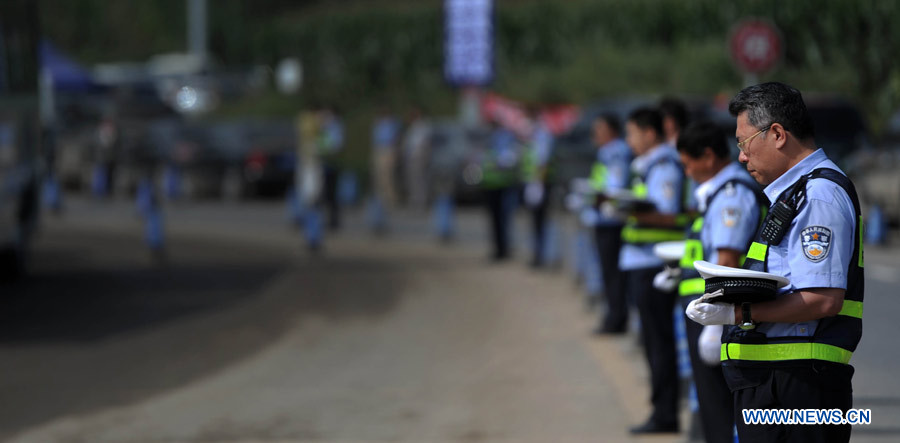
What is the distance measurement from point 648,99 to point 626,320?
1487 cm

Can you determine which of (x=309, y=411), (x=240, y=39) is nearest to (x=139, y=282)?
(x=309, y=411)

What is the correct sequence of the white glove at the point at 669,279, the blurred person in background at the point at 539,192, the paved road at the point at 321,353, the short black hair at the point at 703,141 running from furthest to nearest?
the blurred person in background at the point at 539,192, the paved road at the point at 321,353, the white glove at the point at 669,279, the short black hair at the point at 703,141

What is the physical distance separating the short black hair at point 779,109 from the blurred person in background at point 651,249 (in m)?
3.81

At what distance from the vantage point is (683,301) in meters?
7.09

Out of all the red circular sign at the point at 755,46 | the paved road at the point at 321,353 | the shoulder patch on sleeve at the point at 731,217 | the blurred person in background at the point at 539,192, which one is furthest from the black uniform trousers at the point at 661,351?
the red circular sign at the point at 755,46

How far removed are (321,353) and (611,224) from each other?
8.25 ft

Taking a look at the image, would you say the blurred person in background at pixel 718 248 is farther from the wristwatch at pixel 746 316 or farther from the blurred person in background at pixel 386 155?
the blurred person in background at pixel 386 155

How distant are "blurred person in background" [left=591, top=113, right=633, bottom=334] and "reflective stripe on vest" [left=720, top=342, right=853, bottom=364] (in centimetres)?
692

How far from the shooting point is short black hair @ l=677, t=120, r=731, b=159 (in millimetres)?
6961

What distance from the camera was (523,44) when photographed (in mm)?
45719

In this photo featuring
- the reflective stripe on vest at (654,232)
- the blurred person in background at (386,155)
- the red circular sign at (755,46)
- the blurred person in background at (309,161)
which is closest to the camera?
the reflective stripe on vest at (654,232)

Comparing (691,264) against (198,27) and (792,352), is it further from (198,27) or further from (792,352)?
(198,27)

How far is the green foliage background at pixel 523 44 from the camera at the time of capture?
28.7 meters

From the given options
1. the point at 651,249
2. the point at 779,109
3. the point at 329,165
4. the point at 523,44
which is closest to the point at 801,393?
the point at 779,109
